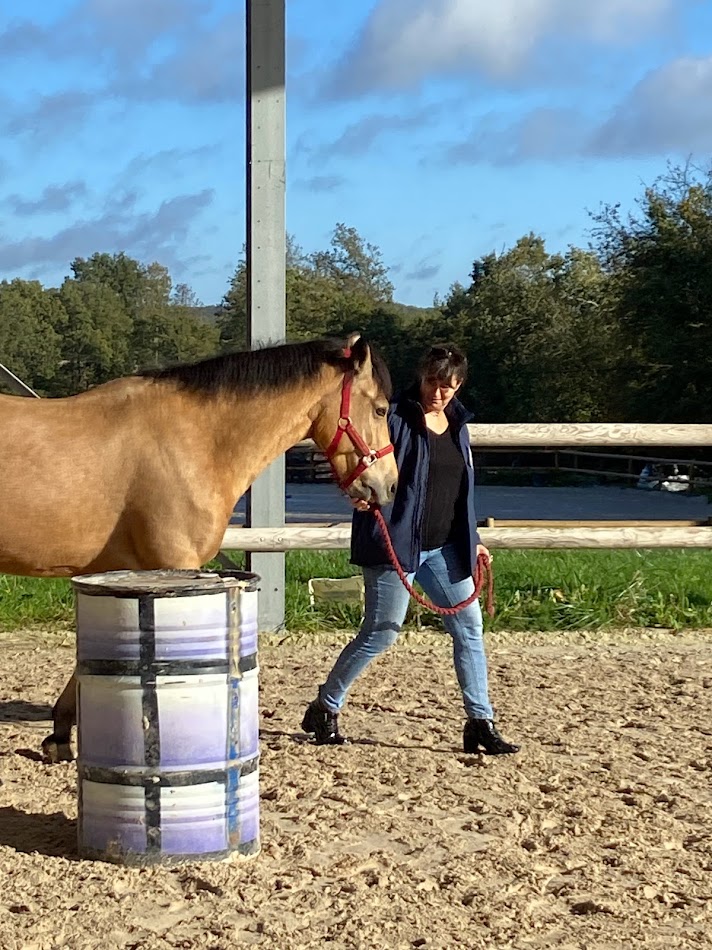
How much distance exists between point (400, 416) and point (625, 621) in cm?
387

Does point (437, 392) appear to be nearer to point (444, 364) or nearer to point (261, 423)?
point (444, 364)

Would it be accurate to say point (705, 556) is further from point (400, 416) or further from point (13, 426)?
point (13, 426)

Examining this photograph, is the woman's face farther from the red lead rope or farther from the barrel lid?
the barrel lid

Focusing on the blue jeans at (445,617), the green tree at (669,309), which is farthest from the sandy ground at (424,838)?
the green tree at (669,309)

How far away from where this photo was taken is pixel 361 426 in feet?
16.5

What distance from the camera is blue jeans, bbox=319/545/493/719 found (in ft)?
16.8

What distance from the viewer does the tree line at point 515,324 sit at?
31234 millimetres

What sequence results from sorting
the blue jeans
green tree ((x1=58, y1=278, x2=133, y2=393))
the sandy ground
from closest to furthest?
the sandy ground
the blue jeans
green tree ((x1=58, y1=278, x2=133, y2=393))

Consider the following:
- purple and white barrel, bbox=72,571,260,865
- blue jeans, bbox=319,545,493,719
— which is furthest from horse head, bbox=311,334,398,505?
purple and white barrel, bbox=72,571,260,865

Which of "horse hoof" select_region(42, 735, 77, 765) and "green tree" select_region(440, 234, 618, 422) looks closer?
"horse hoof" select_region(42, 735, 77, 765)

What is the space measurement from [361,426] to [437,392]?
1.14 ft

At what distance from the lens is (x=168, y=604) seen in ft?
11.9

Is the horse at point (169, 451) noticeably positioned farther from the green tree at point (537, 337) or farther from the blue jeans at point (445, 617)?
the green tree at point (537, 337)

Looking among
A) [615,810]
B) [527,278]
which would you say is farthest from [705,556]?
[527,278]
